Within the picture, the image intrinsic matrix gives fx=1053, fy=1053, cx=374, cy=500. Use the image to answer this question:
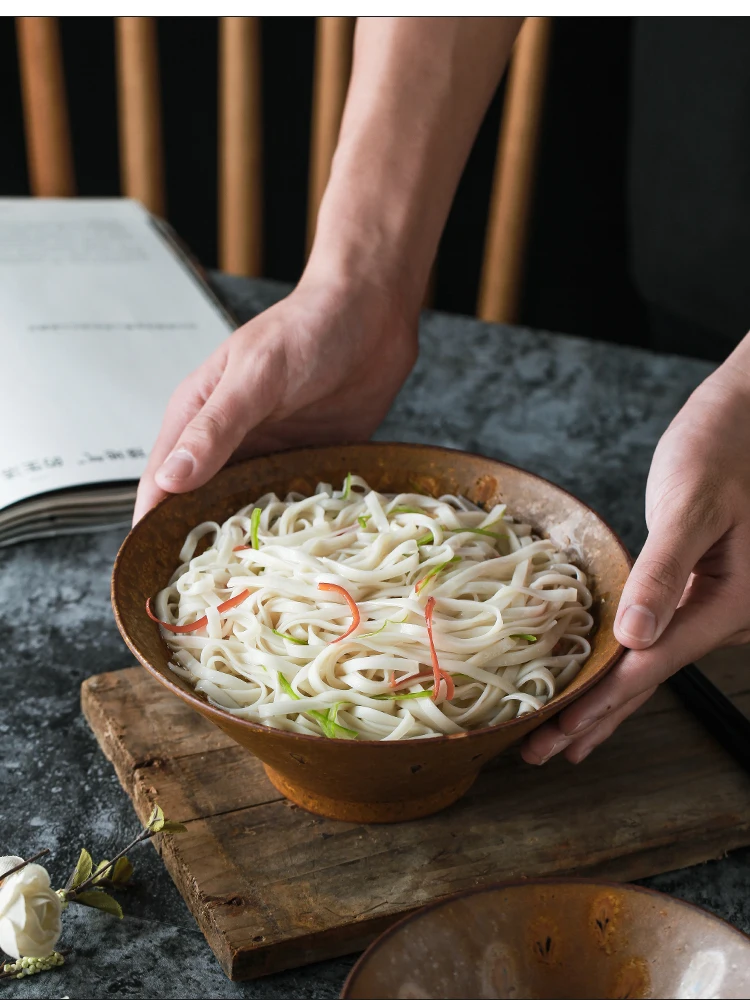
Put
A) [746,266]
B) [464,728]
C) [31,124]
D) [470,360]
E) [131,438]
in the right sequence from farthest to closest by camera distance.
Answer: [31,124] < [746,266] < [470,360] < [131,438] < [464,728]

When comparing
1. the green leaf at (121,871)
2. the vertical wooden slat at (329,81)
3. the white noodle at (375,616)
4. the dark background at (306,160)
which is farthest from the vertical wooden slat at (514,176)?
the green leaf at (121,871)

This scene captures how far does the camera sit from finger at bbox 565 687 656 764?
1.00m

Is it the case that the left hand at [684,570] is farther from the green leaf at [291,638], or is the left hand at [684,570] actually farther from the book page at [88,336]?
the book page at [88,336]

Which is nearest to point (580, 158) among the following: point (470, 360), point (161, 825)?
point (470, 360)

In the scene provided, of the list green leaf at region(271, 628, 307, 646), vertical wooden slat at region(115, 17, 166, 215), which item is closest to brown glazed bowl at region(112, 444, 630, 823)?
green leaf at region(271, 628, 307, 646)

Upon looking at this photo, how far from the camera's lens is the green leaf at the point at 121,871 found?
92cm

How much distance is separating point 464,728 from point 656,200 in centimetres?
166

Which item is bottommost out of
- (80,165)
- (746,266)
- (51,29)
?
(80,165)

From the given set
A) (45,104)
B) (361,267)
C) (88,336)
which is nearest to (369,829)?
(361,267)

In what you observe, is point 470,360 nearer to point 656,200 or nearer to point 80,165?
point 656,200

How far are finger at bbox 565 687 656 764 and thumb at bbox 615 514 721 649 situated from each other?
A: 9 centimetres

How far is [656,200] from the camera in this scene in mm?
2275

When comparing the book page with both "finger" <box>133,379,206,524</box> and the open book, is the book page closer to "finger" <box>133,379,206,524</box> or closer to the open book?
the open book

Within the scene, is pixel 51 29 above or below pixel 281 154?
above
